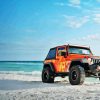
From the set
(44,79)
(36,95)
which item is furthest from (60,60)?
(36,95)

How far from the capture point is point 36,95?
9.75 metres

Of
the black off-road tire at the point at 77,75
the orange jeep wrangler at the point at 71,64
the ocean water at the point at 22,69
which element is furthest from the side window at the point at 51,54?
the ocean water at the point at 22,69

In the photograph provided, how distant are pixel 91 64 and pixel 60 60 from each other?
2000mm

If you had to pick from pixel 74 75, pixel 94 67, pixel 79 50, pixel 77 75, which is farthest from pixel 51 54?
pixel 94 67

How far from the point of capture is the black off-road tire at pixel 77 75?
13.9m

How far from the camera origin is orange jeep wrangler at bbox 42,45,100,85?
14172 millimetres

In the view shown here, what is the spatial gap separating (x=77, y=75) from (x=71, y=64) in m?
1.01

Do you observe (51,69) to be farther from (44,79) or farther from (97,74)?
(97,74)

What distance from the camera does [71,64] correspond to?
1493 centimetres

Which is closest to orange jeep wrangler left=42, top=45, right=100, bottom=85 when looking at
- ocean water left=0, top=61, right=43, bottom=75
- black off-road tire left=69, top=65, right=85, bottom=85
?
black off-road tire left=69, top=65, right=85, bottom=85

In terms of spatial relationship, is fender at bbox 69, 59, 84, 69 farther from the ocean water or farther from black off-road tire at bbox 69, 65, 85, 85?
the ocean water

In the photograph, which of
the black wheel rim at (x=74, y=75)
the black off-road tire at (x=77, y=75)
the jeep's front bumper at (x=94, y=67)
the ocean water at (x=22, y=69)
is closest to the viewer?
the black off-road tire at (x=77, y=75)

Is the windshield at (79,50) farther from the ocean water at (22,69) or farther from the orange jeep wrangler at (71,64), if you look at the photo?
the ocean water at (22,69)

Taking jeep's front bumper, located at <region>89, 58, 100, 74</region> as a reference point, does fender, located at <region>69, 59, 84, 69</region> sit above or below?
above
